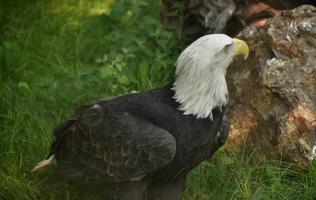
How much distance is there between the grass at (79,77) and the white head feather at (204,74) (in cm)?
91

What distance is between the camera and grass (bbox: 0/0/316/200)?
5.07m

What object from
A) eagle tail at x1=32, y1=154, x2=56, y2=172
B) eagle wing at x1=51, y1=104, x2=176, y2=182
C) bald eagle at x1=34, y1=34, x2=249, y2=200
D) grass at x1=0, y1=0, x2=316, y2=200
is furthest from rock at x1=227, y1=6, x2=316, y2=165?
eagle tail at x1=32, y1=154, x2=56, y2=172

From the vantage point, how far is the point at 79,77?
19.5 ft

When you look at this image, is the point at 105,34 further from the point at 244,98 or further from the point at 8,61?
the point at 244,98

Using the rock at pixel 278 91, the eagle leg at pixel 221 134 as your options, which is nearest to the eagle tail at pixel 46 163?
the eagle leg at pixel 221 134

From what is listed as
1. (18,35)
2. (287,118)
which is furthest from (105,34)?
(287,118)

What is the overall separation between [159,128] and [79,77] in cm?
185

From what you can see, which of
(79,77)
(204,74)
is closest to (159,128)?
(204,74)

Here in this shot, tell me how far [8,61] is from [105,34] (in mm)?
1088

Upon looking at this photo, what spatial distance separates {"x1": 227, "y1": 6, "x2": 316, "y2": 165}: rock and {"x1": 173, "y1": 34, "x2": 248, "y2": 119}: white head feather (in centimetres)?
98

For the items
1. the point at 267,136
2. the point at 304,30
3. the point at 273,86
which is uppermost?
the point at 304,30

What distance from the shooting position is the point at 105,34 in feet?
23.6

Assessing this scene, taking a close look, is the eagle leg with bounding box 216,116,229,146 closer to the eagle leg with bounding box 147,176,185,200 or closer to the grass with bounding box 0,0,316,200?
the eagle leg with bounding box 147,176,185,200

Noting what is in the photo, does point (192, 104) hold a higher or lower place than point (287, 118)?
higher
